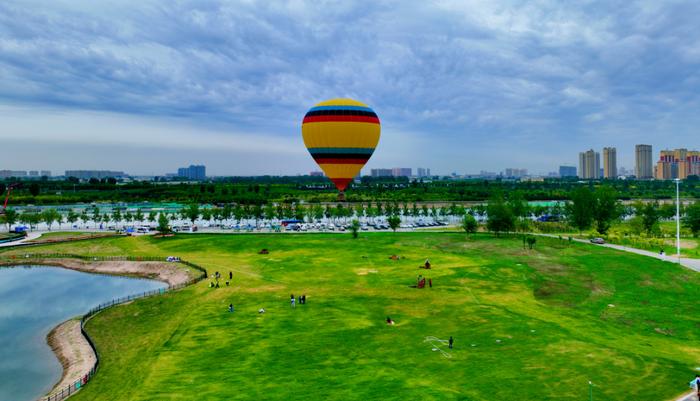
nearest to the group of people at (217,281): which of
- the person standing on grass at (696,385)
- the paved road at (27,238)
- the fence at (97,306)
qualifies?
the fence at (97,306)

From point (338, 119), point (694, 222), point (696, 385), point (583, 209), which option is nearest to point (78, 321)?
point (696, 385)

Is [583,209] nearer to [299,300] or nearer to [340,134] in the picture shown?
[340,134]

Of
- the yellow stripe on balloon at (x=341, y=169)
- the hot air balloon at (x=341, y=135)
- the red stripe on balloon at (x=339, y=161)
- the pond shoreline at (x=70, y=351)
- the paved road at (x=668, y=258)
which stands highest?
the hot air balloon at (x=341, y=135)

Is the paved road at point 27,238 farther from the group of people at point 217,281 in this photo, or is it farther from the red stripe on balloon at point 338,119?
the red stripe on balloon at point 338,119

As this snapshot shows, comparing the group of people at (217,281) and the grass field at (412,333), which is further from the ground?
the group of people at (217,281)

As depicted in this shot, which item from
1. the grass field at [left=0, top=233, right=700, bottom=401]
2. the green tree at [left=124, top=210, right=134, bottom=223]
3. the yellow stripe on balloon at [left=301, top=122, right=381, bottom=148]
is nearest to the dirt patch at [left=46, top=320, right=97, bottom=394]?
the grass field at [left=0, top=233, right=700, bottom=401]

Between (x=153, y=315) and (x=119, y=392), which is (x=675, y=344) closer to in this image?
(x=119, y=392)

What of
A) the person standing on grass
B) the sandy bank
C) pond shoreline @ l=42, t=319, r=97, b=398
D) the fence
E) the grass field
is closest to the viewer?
the person standing on grass

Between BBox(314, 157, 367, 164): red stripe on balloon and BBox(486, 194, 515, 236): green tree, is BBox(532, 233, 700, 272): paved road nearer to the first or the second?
BBox(486, 194, 515, 236): green tree
